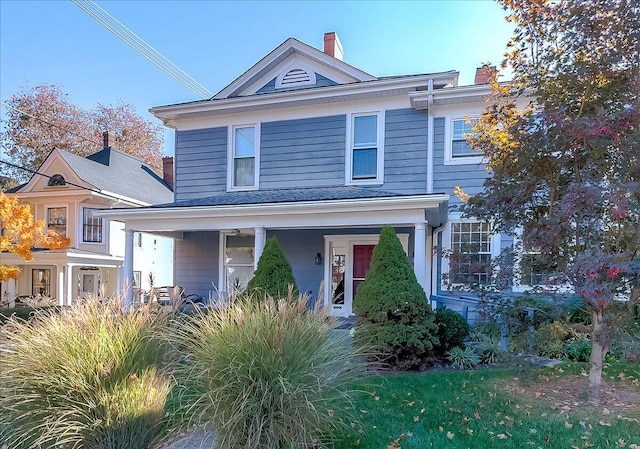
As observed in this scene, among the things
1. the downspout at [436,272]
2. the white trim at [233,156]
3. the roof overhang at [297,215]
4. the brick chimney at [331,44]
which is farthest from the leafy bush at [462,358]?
the brick chimney at [331,44]

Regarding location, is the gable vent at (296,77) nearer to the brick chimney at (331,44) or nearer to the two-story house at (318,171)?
the two-story house at (318,171)

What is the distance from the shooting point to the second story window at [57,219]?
17203 millimetres

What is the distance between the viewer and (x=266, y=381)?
9.92 ft

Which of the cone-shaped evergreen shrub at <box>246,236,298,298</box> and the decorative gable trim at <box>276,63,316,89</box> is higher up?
the decorative gable trim at <box>276,63,316,89</box>

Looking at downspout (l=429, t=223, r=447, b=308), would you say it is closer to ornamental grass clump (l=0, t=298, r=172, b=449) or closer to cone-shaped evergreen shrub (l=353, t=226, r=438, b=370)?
cone-shaped evergreen shrub (l=353, t=226, r=438, b=370)

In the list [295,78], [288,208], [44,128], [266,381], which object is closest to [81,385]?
[266,381]

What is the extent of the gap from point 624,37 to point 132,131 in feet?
99.5

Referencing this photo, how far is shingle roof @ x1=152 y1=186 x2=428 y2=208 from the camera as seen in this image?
874cm

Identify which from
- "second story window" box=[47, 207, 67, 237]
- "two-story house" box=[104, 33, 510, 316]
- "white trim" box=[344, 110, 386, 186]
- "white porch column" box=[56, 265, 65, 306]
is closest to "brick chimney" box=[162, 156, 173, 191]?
"second story window" box=[47, 207, 67, 237]

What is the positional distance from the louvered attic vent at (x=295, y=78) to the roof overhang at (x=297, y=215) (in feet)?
13.1

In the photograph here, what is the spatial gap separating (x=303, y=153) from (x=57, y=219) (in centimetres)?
1269

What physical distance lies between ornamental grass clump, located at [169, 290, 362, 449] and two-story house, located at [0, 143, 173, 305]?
45.4ft

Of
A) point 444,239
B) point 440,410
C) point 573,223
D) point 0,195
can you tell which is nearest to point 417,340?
point 440,410

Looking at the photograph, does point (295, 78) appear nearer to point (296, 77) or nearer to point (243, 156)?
point (296, 77)
